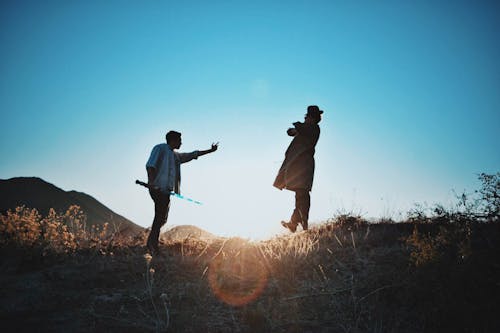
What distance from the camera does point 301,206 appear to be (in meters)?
6.77

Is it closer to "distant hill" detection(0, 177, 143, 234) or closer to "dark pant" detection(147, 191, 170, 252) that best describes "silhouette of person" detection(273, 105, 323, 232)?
"dark pant" detection(147, 191, 170, 252)

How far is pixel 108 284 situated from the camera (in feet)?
11.6

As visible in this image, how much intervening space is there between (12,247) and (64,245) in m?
0.64

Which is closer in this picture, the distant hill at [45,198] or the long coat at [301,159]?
the long coat at [301,159]

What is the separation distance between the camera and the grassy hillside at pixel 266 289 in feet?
8.39

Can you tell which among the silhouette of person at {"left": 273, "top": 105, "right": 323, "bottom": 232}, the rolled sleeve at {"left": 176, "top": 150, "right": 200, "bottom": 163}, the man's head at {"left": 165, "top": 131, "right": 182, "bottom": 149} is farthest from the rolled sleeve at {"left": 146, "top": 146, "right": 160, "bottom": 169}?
the silhouette of person at {"left": 273, "top": 105, "right": 323, "bottom": 232}

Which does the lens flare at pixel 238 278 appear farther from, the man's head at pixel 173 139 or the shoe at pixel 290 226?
the shoe at pixel 290 226

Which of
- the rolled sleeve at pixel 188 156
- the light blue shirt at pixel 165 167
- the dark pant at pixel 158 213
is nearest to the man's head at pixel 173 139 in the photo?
the light blue shirt at pixel 165 167

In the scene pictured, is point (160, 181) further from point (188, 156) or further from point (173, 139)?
point (188, 156)

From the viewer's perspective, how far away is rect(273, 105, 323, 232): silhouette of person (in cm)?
677

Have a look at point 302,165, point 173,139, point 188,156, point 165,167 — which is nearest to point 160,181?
point 165,167

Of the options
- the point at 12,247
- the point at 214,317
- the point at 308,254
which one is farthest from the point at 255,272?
the point at 12,247

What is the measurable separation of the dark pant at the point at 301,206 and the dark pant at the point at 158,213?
8.88 ft

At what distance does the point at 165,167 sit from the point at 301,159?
2954 mm
